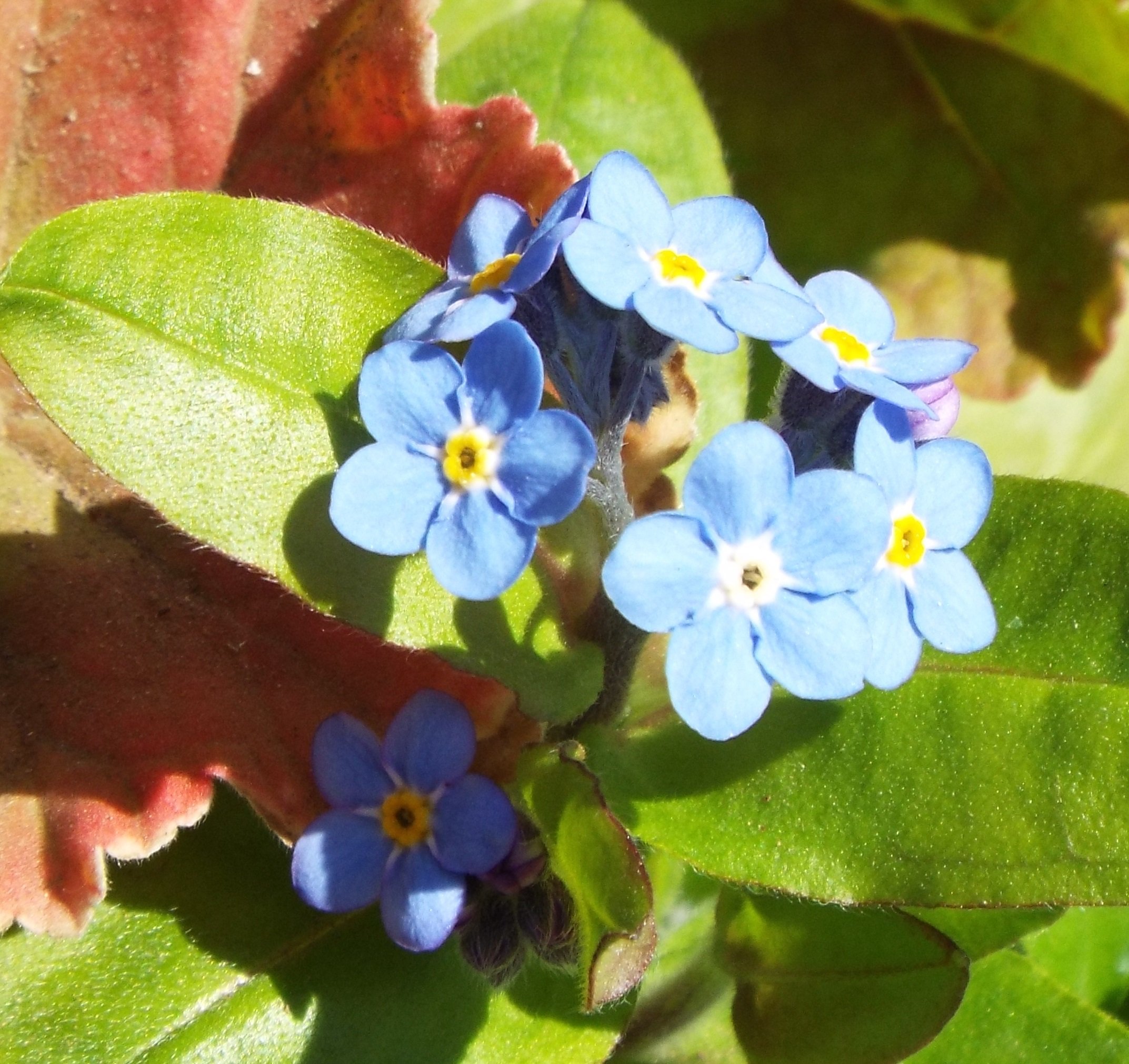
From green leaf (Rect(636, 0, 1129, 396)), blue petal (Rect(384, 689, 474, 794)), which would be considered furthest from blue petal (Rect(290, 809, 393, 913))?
green leaf (Rect(636, 0, 1129, 396))

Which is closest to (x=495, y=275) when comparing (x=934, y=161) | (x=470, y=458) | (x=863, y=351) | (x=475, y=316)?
(x=475, y=316)

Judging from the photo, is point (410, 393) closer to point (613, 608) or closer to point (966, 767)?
point (613, 608)

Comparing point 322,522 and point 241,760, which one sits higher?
point 322,522

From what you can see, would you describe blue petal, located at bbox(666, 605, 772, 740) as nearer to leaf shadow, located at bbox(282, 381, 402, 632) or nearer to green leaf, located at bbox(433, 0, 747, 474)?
leaf shadow, located at bbox(282, 381, 402, 632)

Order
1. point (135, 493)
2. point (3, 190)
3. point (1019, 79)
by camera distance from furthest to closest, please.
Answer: point (1019, 79) < point (3, 190) < point (135, 493)

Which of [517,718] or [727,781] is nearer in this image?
[727,781]

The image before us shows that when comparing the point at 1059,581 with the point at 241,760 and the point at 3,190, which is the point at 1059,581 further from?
the point at 3,190

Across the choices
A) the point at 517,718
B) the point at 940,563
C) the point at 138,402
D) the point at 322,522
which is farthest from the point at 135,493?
the point at 940,563

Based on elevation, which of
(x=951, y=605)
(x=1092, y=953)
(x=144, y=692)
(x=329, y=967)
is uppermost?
(x=951, y=605)
